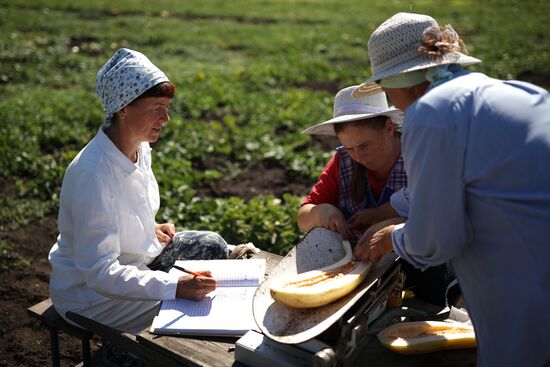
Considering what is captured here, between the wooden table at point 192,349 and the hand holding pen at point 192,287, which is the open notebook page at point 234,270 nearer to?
the hand holding pen at point 192,287

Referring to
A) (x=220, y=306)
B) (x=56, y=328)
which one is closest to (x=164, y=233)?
(x=56, y=328)

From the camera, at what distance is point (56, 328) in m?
3.28

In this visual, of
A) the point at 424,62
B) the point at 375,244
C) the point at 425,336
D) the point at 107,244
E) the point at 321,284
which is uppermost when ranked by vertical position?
the point at 424,62

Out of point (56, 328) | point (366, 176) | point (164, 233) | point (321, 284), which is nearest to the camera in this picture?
point (321, 284)

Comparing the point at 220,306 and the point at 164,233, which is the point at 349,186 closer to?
the point at 220,306

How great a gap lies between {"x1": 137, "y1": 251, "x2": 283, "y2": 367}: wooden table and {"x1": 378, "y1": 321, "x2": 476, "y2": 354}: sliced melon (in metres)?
0.69

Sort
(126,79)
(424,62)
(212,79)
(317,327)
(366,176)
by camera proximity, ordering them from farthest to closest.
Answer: (212,79), (366,176), (126,79), (424,62), (317,327)

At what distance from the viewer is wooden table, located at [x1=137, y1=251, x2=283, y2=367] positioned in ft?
8.44

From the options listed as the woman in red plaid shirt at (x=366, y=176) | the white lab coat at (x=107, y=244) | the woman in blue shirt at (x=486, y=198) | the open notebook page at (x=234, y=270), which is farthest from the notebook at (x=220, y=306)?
the woman in blue shirt at (x=486, y=198)

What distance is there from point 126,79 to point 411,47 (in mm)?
1524

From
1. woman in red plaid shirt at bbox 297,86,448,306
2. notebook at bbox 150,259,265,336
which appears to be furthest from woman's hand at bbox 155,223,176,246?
woman in red plaid shirt at bbox 297,86,448,306

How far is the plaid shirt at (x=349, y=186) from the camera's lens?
11.1 feet

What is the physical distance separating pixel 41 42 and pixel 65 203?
37.2ft

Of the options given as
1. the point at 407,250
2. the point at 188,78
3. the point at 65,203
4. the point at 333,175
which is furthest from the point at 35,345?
the point at 188,78
